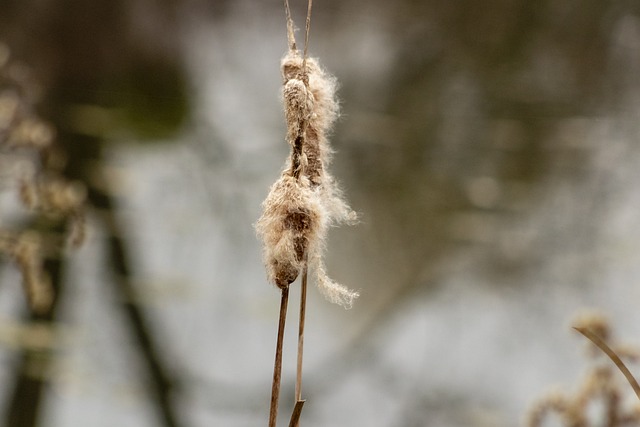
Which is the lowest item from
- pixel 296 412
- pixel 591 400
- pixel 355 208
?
pixel 296 412

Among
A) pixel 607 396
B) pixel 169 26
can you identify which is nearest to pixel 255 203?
pixel 169 26

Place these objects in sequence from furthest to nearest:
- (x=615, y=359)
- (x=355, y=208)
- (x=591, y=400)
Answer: (x=355, y=208) → (x=591, y=400) → (x=615, y=359)

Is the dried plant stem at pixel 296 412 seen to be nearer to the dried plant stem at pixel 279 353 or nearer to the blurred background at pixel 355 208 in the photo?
Result: the dried plant stem at pixel 279 353

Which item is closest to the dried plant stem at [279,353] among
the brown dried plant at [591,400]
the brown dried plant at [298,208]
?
the brown dried plant at [298,208]

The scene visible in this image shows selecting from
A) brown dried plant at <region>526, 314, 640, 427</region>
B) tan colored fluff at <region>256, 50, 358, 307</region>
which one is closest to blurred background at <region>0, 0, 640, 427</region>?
brown dried plant at <region>526, 314, 640, 427</region>

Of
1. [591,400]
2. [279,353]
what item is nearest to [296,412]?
[279,353]

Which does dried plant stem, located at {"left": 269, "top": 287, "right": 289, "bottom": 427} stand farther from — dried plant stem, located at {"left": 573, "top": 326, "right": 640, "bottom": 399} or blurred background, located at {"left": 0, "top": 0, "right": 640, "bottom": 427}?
blurred background, located at {"left": 0, "top": 0, "right": 640, "bottom": 427}

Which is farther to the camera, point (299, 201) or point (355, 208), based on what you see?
Result: point (355, 208)

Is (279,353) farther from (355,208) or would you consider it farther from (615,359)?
(355,208)
